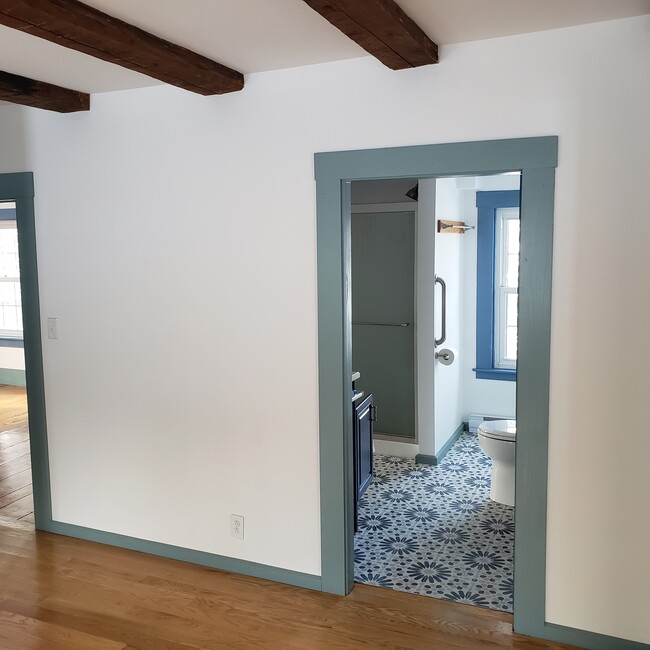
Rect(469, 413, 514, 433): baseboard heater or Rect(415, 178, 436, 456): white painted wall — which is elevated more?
Rect(415, 178, 436, 456): white painted wall

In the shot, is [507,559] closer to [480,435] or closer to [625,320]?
[480,435]

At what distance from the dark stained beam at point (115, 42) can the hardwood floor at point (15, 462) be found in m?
2.73

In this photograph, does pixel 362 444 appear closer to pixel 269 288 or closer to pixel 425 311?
pixel 269 288

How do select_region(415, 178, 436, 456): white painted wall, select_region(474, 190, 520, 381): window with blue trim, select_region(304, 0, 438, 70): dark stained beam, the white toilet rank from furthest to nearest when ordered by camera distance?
select_region(474, 190, 520, 381): window with blue trim
select_region(415, 178, 436, 456): white painted wall
the white toilet
select_region(304, 0, 438, 70): dark stained beam

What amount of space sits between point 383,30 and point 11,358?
23.0 feet

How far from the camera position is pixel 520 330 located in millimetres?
2590

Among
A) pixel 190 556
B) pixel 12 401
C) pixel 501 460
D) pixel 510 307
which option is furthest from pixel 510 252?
pixel 12 401

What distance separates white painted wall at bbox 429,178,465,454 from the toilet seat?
615mm

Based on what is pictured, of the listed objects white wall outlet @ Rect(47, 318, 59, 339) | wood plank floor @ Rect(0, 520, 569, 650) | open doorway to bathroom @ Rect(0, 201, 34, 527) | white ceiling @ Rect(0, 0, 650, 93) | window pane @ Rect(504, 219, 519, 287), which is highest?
white ceiling @ Rect(0, 0, 650, 93)

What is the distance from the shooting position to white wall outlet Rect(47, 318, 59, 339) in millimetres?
3590

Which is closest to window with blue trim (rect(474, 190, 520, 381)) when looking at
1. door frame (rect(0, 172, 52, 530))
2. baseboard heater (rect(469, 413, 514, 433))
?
baseboard heater (rect(469, 413, 514, 433))

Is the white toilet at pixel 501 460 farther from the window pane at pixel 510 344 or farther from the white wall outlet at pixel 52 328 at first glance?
the white wall outlet at pixel 52 328

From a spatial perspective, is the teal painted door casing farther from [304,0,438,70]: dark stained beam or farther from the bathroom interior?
[304,0,438,70]: dark stained beam

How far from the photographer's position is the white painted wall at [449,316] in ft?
15.9
